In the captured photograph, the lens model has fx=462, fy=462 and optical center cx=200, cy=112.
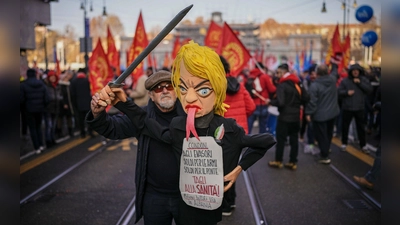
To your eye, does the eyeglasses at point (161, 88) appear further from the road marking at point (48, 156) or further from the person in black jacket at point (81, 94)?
the person in black jacket at point (81, 94)

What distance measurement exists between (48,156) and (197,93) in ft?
23.2

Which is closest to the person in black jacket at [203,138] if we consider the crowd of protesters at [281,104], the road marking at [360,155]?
the crowd of protesters at [281,104]

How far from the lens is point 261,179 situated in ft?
23.4

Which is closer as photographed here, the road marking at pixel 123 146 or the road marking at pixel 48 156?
the road marking at pixel 48 156

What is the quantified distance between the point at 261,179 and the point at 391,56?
545cm

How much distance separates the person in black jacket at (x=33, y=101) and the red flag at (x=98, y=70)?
148cm

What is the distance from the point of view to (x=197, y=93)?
2840mm

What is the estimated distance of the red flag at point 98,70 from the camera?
1091 centimetres

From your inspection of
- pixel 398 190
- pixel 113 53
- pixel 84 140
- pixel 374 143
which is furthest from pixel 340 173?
pixel 113 53

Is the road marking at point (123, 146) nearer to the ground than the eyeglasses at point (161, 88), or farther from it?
nearer to the ground

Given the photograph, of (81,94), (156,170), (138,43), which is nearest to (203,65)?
(156,170)

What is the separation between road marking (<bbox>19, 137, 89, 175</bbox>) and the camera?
317 inches

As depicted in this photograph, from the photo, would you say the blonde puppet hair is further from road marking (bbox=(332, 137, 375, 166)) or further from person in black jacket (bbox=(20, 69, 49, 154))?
person in black jacket (bbox=(20, 69, 49, 154))

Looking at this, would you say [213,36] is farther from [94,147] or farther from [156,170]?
[156,170]
